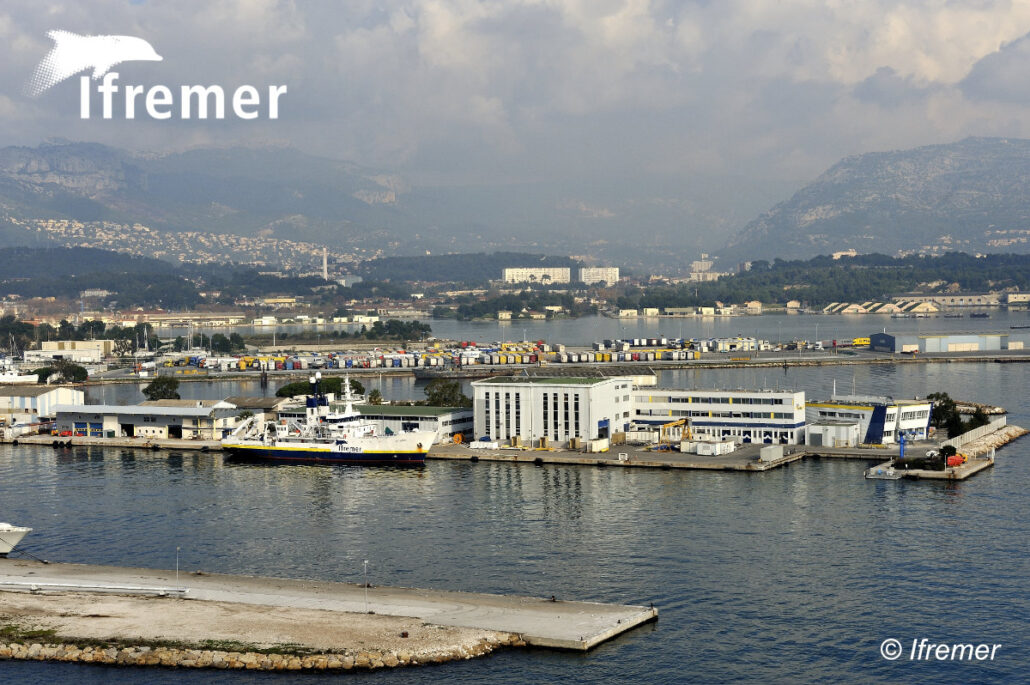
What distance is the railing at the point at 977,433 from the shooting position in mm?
26441

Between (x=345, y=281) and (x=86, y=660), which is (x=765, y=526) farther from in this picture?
(x=345, y=281)

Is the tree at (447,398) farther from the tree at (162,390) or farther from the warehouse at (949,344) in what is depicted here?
the warehouse at (949,344)

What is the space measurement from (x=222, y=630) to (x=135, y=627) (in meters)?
1.04

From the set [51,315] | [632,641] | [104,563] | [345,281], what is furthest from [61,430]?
[345,281]

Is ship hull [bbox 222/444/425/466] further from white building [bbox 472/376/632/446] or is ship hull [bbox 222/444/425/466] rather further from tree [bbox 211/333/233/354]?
tree [bbox 211/333/233/354]

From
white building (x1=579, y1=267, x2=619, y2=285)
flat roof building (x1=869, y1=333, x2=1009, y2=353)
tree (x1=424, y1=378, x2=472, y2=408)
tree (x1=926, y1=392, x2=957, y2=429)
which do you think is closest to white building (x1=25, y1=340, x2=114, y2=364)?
tree (x1=424, y1=378, x2=472, y2=408)

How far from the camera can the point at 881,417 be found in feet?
90.4

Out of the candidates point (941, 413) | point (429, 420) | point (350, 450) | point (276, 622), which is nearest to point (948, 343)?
point (941, 413)

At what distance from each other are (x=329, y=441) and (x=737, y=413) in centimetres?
918

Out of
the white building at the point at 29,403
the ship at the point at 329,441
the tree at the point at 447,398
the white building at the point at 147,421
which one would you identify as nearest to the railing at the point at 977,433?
the ship at the point at 329,441

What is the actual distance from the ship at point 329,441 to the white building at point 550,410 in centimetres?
185

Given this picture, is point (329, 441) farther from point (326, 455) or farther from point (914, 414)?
point (914, 414)

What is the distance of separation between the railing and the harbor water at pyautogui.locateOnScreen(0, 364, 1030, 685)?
900 millimetres

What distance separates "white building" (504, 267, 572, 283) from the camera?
17950 cm
